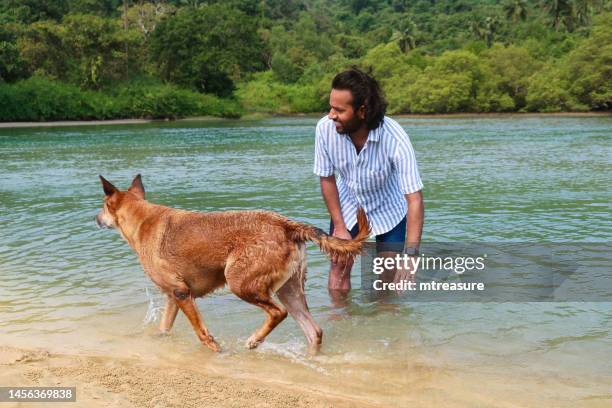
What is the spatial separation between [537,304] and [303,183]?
12.9m

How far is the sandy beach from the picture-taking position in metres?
4.99

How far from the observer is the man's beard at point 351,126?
5752 millimetres

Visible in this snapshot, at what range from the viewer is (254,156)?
32031 mm

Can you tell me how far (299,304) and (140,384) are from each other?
1577 millimetres

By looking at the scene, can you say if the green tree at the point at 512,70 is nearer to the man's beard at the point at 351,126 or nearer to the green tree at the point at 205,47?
the green tree at the point at 205,47

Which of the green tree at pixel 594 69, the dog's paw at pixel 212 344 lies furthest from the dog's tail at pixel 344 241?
the green tree at pixel 594 69

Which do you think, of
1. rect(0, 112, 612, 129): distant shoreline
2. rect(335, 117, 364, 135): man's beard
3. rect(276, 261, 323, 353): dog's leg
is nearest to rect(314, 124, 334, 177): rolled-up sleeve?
rect(335, 117, 364, 135): man's beard

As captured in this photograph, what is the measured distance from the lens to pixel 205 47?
96.1 metres

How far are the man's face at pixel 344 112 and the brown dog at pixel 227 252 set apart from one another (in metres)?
0.80

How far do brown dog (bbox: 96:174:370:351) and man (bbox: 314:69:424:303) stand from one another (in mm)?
417

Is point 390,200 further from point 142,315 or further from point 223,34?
point 223,34

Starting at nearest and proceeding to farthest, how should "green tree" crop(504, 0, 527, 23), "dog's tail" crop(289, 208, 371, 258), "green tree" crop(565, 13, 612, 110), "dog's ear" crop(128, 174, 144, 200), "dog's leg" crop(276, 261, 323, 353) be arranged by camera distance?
"dog's tail" crop(289, 208, 371, 258), "dog's leg" crop(276, 261, 323, 353), "dog's ear" crop(128, 174, 144, 200), "green tree" crop(565, 13, 612, 110), "green tree" crop(504, 0, 527, 23)

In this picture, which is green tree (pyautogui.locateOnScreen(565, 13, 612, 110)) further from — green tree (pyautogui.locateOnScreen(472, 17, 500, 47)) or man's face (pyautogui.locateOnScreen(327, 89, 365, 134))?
man's face (pyautogui.locateOnScreen(327, 89, 365, 134))

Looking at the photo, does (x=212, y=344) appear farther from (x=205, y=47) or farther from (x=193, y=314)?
(x=205, y=47)
